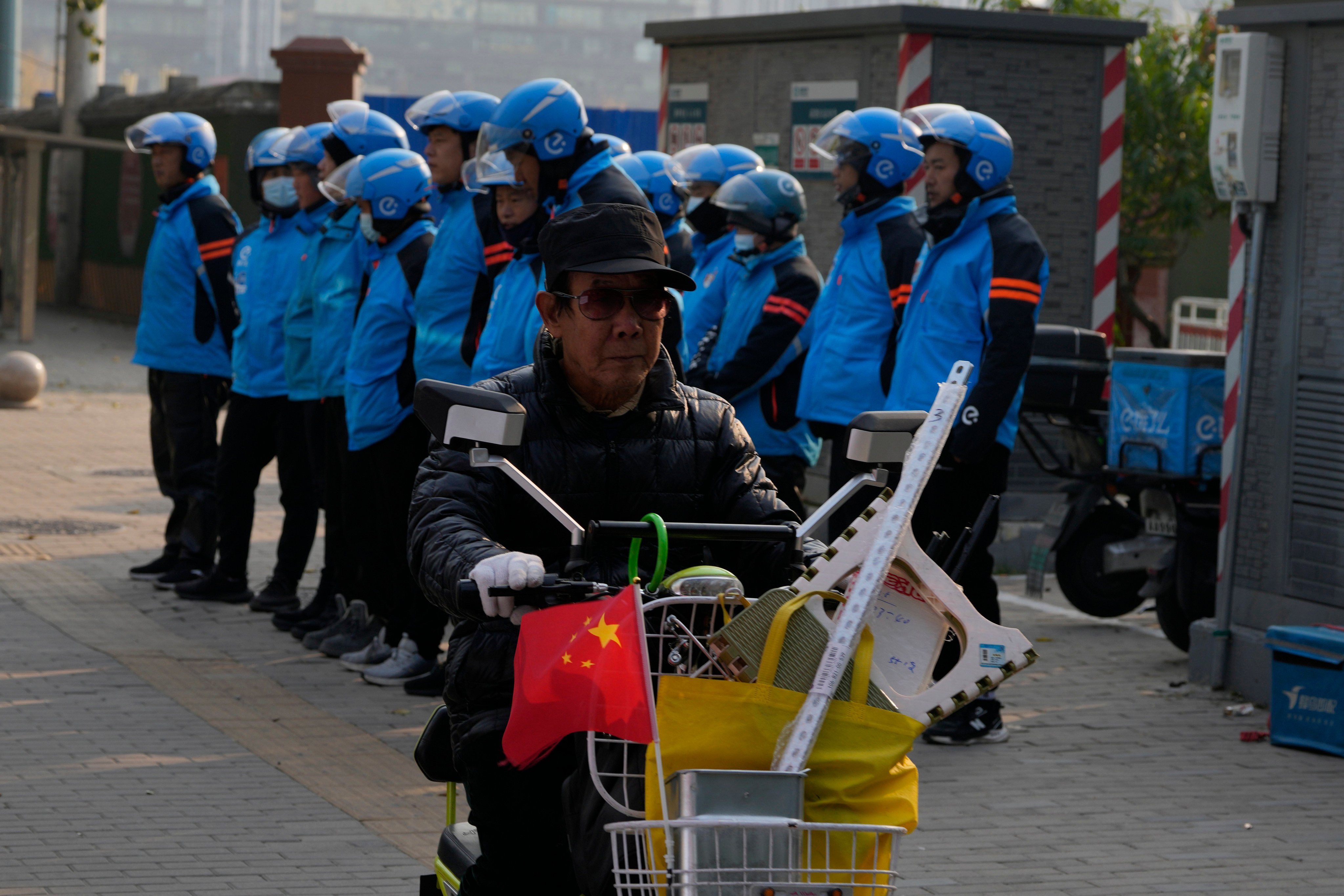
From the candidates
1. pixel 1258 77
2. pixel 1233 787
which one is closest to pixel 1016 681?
pixel 1233 787

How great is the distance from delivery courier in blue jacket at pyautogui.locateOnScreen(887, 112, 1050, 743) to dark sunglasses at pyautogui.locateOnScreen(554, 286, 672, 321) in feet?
11.4

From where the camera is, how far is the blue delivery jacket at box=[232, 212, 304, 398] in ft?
30.2

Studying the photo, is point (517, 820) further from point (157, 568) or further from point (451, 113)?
point (157, 568)

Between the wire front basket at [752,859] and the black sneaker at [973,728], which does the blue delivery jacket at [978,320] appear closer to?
the black sneaker at [973,728]

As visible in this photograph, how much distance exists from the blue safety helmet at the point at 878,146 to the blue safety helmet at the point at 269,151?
3.01m

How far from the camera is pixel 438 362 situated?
7598 mm

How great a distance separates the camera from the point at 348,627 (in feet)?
27.7

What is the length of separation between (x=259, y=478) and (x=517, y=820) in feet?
21.0

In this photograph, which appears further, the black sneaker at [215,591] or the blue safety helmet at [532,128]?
the black sneaker at [215,591]

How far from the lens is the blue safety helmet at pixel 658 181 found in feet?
28.4

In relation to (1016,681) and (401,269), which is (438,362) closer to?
(401,269)

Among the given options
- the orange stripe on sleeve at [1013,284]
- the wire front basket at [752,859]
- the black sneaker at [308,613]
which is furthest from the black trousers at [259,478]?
the wire front basket at [752,859]

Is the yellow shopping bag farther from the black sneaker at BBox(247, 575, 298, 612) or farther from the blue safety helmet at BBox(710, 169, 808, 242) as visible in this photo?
the black sneaker at BBox(247, 575, 298, 612)

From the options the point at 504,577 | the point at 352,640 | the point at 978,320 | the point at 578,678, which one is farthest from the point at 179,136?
the point at 578,678
